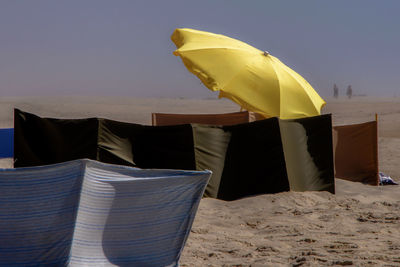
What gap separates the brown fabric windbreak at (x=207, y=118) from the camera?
1118 centimetres

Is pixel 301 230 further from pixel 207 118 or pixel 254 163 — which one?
pixel 207 118

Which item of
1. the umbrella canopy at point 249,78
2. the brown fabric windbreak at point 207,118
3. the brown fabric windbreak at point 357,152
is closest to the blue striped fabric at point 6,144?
the brown fabric windbreak at point 207,118

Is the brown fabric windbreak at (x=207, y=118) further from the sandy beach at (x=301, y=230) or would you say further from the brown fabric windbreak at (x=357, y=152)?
the sandy beach at (x=301, y=230)

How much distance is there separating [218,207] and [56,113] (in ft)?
110

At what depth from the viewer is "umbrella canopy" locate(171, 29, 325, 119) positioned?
30.8 ft

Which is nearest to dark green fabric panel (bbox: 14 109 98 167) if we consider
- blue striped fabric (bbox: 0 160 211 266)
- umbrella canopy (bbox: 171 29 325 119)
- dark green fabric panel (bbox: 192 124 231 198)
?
dark green fabric panel (bbox: 192 124 231 198)

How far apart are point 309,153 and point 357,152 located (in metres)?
Result: 2.49

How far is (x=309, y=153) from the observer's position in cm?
909

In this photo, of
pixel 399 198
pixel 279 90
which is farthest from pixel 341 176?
pixel 279 90

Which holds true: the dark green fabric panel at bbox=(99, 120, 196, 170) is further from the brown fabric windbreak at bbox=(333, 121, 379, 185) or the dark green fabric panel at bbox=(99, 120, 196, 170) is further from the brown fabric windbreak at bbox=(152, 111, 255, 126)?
the brown fabric windbreak at bbox=(333, 121, 379, 185)

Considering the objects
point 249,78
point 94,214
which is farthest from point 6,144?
point 94,214

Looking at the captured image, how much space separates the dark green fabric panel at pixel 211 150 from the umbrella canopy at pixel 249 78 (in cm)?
99

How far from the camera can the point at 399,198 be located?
933 cm

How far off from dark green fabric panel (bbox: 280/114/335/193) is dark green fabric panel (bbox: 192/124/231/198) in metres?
1.05
